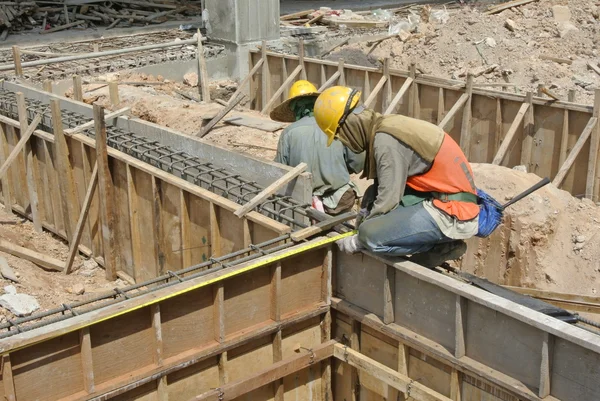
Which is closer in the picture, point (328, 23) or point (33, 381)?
point (33, 381)

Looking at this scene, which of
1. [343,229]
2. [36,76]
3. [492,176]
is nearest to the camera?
[343,229]

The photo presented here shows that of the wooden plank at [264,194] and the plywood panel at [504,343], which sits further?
the wooden plank at [264,194]

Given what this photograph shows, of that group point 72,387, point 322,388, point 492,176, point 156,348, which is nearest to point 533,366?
point 322,388

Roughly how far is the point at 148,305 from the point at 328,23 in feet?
63.0

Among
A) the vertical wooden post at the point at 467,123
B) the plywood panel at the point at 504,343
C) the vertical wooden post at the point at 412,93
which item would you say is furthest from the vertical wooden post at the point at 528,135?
the plywood panel at the point at 504,343

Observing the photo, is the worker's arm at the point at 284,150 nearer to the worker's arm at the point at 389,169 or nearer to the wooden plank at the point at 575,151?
the worker's arm at the point at 389,169

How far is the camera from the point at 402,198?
657 cm

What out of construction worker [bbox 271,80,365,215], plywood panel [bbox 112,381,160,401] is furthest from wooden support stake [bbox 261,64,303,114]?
plywood panel [bbox 112,381,160,401]

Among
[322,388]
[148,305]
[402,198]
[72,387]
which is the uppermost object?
[402,198]

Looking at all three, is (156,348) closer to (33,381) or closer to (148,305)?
(148,305)

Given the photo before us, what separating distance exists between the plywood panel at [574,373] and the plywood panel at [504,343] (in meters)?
0.16

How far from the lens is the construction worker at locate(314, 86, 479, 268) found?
6.20m

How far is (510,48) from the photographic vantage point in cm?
1961

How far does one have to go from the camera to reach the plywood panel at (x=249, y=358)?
672 cm
